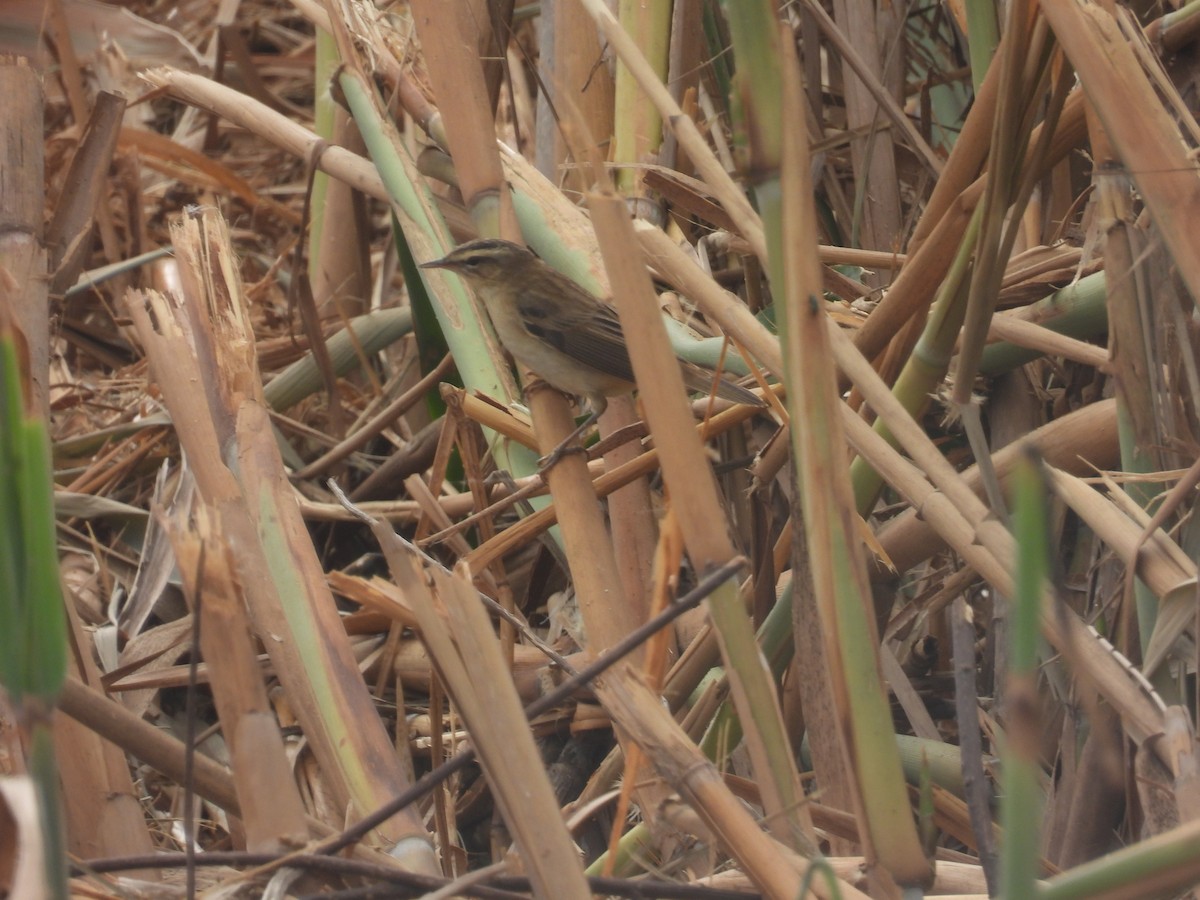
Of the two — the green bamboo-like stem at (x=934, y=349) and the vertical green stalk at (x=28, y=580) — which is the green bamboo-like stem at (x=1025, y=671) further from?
the green bamboo-like stem at (x=934, y=349)

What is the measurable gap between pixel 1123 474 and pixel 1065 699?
1.37 ft

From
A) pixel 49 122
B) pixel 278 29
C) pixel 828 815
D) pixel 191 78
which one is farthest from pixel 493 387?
pixel 278 29

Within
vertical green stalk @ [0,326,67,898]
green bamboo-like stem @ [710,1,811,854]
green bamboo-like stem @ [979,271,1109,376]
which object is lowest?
green bamboo-like stem @ [979,271,1109,376]

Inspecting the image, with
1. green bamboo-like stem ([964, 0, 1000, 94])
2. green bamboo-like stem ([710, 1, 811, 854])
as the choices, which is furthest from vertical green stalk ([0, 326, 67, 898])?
green bamboo-like stem ([964, 0, 1000, 94])

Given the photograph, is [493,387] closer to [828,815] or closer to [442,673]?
[828,815]

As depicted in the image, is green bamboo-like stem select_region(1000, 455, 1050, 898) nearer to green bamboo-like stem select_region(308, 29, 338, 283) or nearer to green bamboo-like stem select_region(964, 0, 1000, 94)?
green bamboo-like stem select_region(964, 0, 1000, 94)

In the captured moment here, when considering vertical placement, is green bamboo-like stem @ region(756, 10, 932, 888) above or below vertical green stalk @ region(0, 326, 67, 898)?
below

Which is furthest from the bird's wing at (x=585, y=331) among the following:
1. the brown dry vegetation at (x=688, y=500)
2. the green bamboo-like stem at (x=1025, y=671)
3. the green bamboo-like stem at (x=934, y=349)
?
the green bamboo-like stem at (x=1025, y=671)

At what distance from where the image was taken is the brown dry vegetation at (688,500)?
4.17 feet

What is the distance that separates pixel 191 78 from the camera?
346 centimetres

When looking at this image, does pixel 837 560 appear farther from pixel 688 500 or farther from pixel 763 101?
pixel 763 101

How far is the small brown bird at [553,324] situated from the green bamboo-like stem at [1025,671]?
1779 mm

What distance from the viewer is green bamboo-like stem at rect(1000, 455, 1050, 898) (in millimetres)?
770

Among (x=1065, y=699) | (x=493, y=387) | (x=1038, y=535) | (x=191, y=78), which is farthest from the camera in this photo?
(x=191, y=78)
